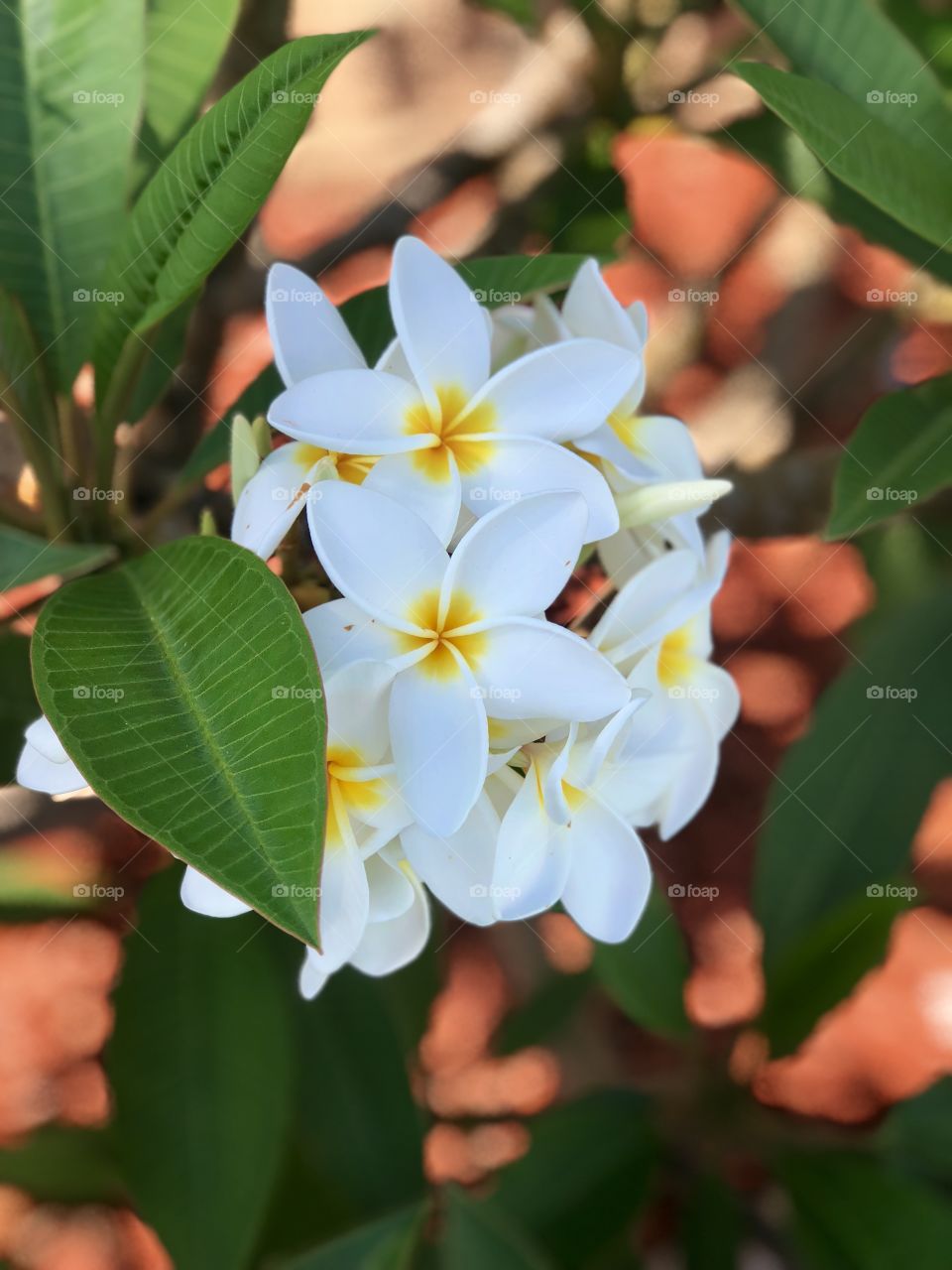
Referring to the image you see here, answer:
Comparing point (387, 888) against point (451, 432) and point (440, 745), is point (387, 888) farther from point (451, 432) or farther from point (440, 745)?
point (451, 432)

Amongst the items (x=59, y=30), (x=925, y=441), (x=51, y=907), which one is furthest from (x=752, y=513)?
(x=51, y=907)

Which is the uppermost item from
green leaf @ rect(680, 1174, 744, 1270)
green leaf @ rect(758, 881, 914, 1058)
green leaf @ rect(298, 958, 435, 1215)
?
green leaf @ rect(758, 881, 914, 1058)

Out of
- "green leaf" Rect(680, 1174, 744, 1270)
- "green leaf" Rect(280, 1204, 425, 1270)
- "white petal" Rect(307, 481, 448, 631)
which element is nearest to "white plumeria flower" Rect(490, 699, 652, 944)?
"white petal" Rect(307, 481, 448, 631)

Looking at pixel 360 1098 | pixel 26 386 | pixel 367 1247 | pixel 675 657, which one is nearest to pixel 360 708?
pixel 675 657

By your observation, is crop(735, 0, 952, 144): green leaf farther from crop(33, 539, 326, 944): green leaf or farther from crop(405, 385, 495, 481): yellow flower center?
crop(33, 539, 326, 944): green leaf

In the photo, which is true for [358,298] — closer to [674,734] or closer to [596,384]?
[596,384]

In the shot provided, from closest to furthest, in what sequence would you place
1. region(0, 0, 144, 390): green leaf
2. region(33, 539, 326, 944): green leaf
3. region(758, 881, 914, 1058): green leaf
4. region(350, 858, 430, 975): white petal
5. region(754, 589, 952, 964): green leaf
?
1. region(33, 539, 326, 944): green leaf
2. region(350, 858, 430, 975): white petal
3. region(0, 0, 144, 390): green leaf
4. region(758, 881, 914, 1058): green leaf
5. region(754, 589, 952, 964): green leaf
